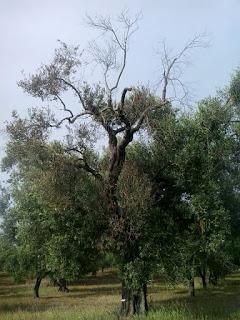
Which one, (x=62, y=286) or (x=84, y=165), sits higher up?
(x=84, y=165)

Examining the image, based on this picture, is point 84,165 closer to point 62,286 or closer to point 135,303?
point 135,303

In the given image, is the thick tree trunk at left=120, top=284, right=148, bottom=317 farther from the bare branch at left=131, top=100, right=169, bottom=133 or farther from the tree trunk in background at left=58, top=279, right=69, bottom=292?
the tree trunk in background at left=58, top=279, right=69, bottom=292

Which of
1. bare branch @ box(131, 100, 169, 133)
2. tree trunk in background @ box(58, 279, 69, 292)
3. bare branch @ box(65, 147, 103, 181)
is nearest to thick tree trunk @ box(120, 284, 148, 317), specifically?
bare branch @ box(65, 147, 103, 181)

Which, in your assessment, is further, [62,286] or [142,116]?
[62,286]

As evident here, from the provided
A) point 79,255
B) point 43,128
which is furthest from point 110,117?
point 79,255

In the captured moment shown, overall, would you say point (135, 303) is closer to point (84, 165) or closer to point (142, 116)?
point (84, 165)

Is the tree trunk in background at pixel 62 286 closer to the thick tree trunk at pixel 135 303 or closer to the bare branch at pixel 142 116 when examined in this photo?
the thick tree trunk at pixel 135 303

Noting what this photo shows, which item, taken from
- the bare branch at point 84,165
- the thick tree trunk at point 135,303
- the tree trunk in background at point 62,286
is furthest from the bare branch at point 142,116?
the tree trunk in background at point 62,286

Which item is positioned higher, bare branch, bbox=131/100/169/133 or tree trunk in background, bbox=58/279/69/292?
bare branch, bbox=131/100/169/133

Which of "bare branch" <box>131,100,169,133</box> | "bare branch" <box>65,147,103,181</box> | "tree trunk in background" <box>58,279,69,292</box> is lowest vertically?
"tree trunk in background" <box>58,279,69,292</box>

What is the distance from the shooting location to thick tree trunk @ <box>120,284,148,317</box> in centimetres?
2397

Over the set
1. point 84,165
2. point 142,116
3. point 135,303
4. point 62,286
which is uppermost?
point 142,116

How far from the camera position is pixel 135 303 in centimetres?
2420

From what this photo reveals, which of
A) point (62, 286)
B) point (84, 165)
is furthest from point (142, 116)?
point (62, 286)
